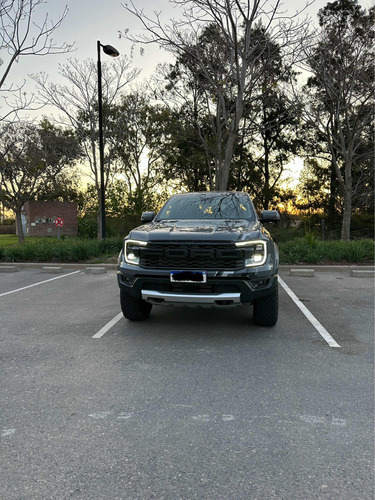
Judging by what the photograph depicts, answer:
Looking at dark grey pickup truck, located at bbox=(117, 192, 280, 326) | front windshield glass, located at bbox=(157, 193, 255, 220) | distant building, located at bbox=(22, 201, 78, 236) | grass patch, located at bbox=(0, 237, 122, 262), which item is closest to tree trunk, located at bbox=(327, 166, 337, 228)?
grass patch, located at bbox=(0, 237, 122, 262)

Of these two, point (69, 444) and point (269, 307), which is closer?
point (69, 444)

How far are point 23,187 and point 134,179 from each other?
945 cm

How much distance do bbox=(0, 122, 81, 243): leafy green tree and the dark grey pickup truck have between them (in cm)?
2334

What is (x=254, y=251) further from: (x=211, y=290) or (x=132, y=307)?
(x=132, y=307)

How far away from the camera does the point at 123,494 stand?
2191 millimetres

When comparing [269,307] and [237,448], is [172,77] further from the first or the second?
[237,448]

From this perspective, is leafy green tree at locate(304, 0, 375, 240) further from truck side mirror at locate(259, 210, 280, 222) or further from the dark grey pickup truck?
the dark grey pickup truck

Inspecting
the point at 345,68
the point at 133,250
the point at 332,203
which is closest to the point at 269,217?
the point at 133,250

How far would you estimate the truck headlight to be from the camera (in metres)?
5.22

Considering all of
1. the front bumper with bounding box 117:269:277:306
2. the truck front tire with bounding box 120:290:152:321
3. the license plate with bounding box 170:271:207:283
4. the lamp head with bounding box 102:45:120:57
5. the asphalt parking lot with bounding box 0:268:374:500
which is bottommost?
the asphalt parking lot with bounding box 0:268:374:500

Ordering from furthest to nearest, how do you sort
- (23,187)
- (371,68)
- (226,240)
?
(23,187)
(371,68)
(226,240)

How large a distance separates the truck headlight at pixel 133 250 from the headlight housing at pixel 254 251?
1263mm

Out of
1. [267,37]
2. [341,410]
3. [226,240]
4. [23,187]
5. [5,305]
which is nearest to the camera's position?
[341,410]

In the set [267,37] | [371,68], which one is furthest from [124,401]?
[371,68]
